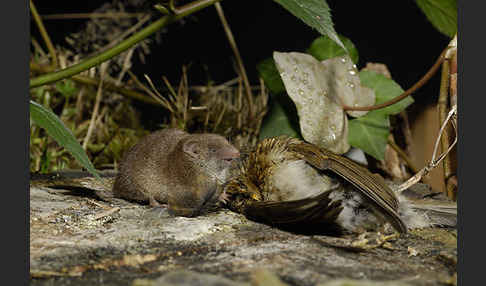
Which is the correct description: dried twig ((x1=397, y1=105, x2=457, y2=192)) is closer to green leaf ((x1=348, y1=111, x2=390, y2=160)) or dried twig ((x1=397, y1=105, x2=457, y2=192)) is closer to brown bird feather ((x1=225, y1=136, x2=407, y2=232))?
brown bird feather ((x1=225, y1=136, x2=407, y2=232))

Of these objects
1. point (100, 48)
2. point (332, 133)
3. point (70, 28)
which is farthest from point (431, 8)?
point (70, 28)

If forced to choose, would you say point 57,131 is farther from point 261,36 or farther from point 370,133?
point 261,36

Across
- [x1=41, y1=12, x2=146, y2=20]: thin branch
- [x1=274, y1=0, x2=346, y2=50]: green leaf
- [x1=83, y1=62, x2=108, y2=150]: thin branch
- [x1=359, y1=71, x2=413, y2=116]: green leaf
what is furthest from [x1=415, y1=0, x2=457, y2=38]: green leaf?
[x1=41, y1=12, x2=146, y2=20]: thin branch

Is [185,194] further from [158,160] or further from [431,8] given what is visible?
[431,8]

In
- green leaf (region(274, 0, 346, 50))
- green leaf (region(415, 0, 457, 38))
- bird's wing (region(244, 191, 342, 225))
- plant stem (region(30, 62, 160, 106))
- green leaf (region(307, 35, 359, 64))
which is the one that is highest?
green leaf (region(415, 0, 457, 38))

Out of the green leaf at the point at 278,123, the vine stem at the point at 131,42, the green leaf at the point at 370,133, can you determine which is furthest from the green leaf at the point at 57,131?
the green leaf at the point at 370,133

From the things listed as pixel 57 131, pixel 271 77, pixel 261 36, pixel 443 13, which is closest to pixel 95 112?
pixel 271 77
